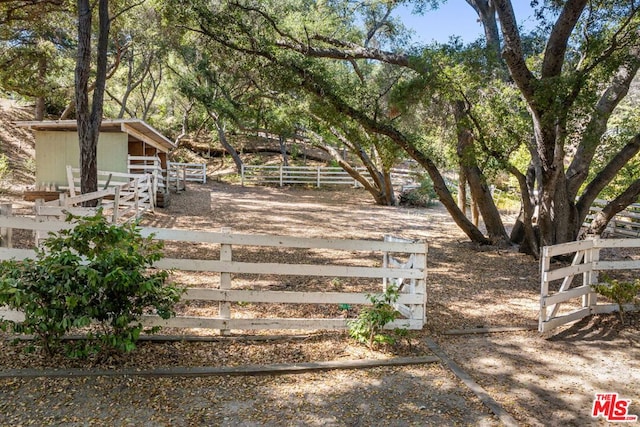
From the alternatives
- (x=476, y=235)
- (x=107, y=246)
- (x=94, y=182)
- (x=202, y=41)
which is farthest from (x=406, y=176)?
(x=107, y=246)

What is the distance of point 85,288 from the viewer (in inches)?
150

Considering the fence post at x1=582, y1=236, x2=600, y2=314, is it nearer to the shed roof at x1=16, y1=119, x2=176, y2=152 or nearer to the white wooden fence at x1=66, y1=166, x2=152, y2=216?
the white wooden fence at x1=66, y1=166, x2=152, y2=216

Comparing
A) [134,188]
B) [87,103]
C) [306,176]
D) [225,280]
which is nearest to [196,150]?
[306,176]

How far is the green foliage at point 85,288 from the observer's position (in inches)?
148

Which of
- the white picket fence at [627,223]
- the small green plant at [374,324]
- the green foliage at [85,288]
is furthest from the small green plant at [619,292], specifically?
the white picket fence at [627,223]

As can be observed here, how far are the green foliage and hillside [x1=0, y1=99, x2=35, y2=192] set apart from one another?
1484 centimetres

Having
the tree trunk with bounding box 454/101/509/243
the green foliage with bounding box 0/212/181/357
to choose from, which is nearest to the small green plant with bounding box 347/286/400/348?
the green foliage with bounding box 0/212/181/357

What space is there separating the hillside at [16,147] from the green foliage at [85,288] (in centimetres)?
1484

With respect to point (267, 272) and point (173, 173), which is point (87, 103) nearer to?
point (267, 272)

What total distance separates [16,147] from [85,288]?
82.4 ft

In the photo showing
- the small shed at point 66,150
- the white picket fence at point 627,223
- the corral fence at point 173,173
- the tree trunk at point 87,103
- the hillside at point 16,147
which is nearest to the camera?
the tree trunk at point 87,103

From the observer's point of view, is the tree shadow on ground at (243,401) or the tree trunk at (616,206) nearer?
the tree shadow on ground at (243,401)

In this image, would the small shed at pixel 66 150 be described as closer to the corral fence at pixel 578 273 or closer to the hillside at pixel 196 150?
the hillside at pixel 196 150

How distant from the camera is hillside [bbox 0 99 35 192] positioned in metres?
19.3
